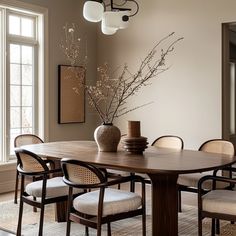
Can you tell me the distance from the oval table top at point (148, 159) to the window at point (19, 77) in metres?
1.53

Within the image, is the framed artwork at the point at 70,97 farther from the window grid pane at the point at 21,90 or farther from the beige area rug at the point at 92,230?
the beige area rug at the point at 92,230

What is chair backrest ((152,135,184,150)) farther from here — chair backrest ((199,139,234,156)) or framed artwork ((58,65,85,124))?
framed artwork ((58,65,85,124))

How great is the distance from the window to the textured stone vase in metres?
2.14

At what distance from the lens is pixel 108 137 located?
3.63m

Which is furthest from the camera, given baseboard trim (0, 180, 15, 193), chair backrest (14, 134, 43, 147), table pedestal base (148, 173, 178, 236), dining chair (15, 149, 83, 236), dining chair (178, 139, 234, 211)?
baseboard trim (0, 180, 15, 193)

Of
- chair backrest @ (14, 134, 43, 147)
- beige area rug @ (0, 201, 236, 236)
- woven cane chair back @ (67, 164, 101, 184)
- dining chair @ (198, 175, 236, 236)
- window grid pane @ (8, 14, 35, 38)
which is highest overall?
window grid pane @ (8, 14, 35, 38)

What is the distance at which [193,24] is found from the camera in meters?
5.51

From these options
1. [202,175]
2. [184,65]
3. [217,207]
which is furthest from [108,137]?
[184,65]

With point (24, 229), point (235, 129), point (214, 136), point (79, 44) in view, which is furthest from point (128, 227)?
point (235, 129)

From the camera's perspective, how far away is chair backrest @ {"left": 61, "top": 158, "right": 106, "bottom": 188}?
8.95 feet

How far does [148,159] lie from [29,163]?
1044mm

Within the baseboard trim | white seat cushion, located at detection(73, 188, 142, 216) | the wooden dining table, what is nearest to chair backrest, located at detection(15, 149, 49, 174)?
the wooden dining table

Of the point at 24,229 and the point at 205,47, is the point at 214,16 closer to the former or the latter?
the point at 205,47

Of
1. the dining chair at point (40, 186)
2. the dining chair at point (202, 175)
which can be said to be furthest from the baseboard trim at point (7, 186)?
the dining chair at point (202, 175)
